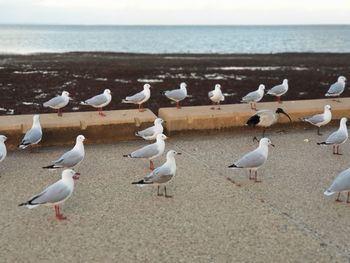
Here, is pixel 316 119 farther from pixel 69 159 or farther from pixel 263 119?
pixel 69 159

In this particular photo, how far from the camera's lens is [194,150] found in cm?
998

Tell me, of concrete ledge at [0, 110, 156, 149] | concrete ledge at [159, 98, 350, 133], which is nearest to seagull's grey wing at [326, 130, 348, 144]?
concrete ledge at [159, 98, 350, 133]

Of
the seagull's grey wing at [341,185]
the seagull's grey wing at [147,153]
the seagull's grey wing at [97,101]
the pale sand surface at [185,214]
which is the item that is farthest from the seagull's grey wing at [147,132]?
the seagull's grey wing at [341,185]

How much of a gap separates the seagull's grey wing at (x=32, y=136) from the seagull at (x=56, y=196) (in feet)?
9.30

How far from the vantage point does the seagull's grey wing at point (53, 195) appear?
20.5 ft

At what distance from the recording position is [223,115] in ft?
37.7

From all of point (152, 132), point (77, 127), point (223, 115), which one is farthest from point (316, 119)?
point (77, 127)

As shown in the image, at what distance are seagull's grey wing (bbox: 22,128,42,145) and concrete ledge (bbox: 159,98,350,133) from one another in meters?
3.10

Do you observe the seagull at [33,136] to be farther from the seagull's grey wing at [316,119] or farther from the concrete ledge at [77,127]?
the seagull's grey wing at [316,119]

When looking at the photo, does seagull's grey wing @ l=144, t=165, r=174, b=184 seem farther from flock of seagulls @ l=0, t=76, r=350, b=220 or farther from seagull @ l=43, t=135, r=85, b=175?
seagull @ l=43, t=135, r=85, b=175

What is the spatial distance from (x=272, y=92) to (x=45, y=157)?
678 centimetres

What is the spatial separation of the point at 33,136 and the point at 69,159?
161 cm

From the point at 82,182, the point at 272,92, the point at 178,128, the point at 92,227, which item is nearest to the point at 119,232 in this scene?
the point at 92,227

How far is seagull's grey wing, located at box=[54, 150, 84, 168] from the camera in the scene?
7.98 metres
